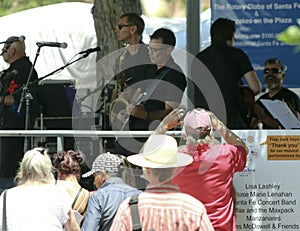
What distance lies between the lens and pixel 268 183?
6.63 m

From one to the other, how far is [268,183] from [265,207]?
202 millimetres

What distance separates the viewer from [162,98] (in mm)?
7254

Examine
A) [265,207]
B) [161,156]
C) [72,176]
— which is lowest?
[265,207]

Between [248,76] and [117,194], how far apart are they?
94.9 inches

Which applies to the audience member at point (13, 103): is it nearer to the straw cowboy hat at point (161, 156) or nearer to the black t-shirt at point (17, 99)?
the black t-shirt at point (17, 99)

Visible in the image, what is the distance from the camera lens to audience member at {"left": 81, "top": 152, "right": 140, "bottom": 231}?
5773 millimetres

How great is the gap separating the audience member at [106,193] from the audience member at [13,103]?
5.35ft

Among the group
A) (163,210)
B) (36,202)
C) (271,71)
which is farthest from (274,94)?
(163,210)

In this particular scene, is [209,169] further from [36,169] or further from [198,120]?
[36,169]

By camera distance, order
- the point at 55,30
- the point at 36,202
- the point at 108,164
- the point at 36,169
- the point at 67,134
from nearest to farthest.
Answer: the point at 36,202 < the point at 36,169 < the point at 108,164 < the point at 67,134 < the point at 55,30

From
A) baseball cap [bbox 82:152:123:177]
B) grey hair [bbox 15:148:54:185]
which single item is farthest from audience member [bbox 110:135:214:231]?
baseball cap [bbox 82:152:123:177]

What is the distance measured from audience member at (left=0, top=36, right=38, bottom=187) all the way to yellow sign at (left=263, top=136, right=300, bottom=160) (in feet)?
8.07

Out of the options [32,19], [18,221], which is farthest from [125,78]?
[32,19]

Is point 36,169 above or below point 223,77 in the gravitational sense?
below
